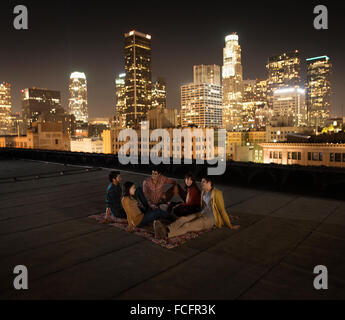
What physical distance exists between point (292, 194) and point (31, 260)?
357 inches

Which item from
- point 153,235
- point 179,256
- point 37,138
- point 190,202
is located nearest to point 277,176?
point 190,202

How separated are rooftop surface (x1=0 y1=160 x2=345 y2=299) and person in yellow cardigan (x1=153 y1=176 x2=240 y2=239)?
0.82 feet

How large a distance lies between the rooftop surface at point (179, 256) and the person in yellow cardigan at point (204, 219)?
25cm

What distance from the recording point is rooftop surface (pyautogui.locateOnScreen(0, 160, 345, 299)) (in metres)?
4.55

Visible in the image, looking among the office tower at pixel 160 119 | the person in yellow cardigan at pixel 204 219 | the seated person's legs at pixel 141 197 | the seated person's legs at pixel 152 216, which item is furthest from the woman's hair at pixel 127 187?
the office tower at pixel 160 119

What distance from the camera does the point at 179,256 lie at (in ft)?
18.9

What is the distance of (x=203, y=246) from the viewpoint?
6.23 m

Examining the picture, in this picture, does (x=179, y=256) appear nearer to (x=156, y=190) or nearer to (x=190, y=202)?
(x=190, y=202)

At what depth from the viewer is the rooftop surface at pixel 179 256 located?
4.55 metres

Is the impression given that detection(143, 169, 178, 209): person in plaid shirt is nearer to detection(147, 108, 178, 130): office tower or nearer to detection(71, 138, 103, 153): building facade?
detection(147, 108, 178, 130): office tower

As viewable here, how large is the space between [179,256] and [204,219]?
1533mm

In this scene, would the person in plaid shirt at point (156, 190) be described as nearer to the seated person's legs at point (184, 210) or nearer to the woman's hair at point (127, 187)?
the seated person's legs at point (184, 210)
